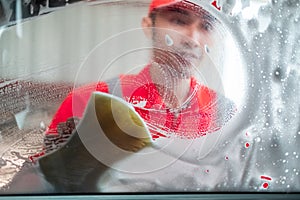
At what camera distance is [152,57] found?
1.87m

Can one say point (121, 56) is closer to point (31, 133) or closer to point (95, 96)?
point (95, 96)

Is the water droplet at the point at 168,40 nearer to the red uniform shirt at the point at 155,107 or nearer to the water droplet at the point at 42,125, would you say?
the red uniform shirt at the point at 155,107

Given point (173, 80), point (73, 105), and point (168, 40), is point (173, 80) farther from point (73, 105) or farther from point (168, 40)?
point (73, 105)

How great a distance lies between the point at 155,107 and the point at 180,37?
33 cm

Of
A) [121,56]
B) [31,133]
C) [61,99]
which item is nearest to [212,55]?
[121,56]

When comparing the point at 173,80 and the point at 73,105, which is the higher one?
the point at 173,80

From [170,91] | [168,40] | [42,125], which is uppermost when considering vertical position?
[168,40]

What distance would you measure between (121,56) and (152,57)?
137 millimetres

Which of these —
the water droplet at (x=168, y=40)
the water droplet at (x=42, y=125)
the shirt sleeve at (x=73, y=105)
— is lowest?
the water droplet at (x=42, y=125)

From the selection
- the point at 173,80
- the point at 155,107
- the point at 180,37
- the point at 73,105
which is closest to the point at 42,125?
the point at 73,105

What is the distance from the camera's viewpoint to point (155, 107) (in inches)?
74.2

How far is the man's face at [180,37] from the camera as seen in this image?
6.15 ft

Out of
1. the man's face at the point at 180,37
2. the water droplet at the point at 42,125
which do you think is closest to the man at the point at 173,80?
the man's face at the point at 180,37

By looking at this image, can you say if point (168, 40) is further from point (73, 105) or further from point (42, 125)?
point (42, 125)
